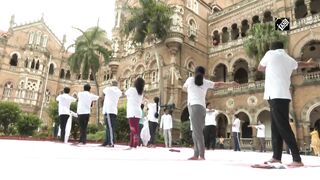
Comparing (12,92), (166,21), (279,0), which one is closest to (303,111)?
(279,0)

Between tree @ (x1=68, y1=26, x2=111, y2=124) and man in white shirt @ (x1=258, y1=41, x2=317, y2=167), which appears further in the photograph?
tree @ (x1=68, y1=26, x2=111, y2=124)

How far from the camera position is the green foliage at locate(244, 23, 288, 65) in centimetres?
2120

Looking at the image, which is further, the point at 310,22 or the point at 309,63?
the point at 310,22

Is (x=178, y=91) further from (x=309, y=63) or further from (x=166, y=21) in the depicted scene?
(x=309, y=63)

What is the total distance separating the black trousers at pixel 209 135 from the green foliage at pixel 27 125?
465 inches

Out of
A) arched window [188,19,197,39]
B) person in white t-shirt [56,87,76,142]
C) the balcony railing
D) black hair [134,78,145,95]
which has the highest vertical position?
arched window [188,19,197,39]

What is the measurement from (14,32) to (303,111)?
117 ft

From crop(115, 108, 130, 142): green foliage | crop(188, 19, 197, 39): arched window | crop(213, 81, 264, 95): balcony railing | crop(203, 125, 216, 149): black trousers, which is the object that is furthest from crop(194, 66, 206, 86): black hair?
crop(188, 19, 197, 39): arched window

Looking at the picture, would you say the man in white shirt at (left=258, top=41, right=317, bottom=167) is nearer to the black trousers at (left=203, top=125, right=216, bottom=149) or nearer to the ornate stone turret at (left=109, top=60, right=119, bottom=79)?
the black trousers at (left=203, top=125, right=216, bottom=149)

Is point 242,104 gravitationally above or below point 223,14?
below

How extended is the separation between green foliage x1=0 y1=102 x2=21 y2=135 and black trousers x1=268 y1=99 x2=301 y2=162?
17.6 meters

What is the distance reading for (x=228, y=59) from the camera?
26.9m

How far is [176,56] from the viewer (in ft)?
86.5

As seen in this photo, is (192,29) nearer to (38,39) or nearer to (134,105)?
(134,105)
